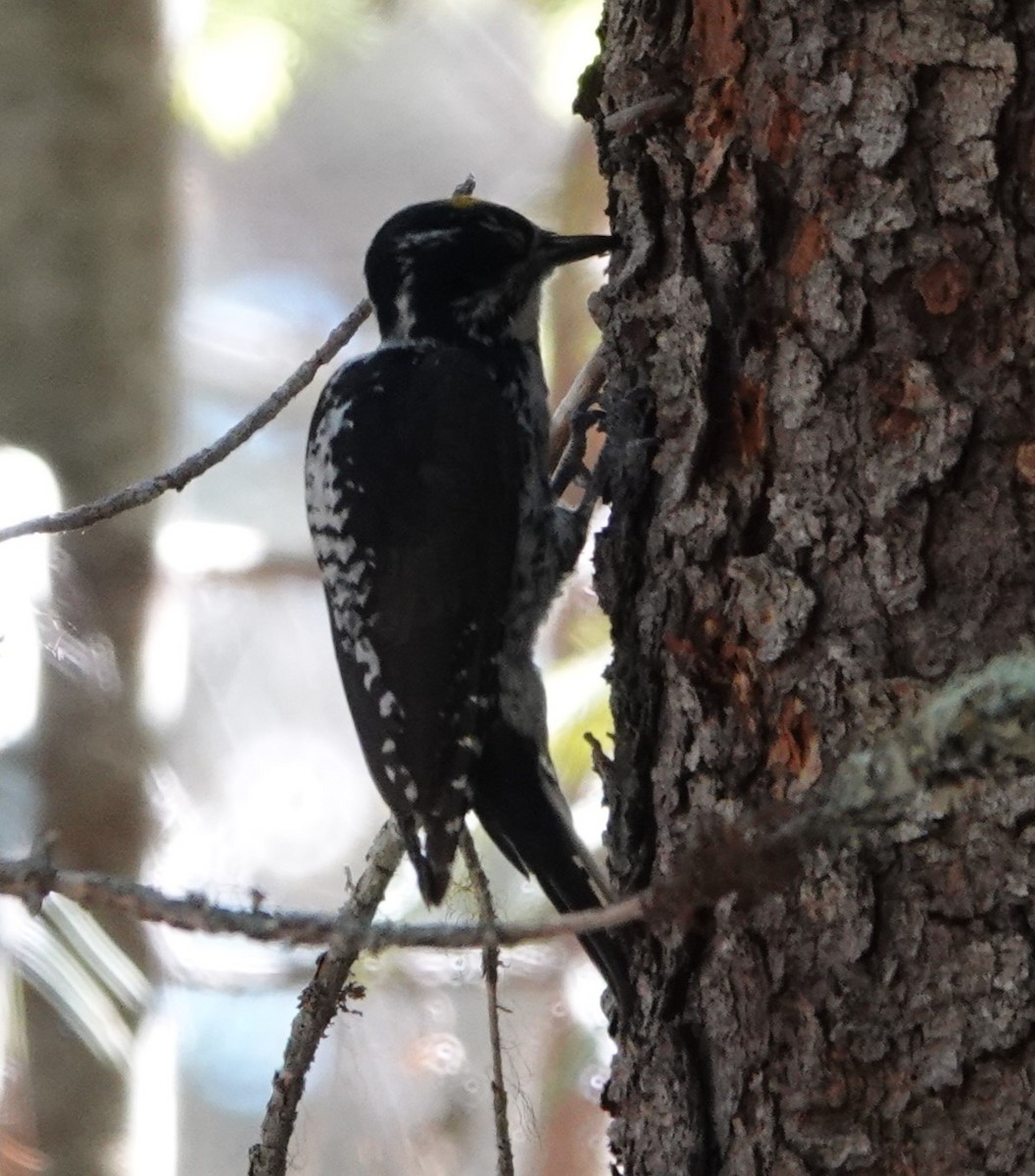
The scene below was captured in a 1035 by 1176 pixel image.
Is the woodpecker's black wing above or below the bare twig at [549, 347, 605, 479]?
below

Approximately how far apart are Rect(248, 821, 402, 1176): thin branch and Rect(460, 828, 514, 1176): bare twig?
12 centimetres

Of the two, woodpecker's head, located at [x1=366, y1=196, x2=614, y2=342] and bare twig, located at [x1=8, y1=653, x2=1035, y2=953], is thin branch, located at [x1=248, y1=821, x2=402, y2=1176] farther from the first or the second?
woodpecker's head, located at [x1=366, y1=196, x2=614, y2=342]

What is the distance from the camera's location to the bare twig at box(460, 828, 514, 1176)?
1.52 m

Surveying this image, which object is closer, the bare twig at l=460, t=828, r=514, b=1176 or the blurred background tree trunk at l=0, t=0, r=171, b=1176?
the bare twig at l=460, t=828, r=514, b=1176

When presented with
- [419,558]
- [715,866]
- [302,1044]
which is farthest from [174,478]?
[715,866]

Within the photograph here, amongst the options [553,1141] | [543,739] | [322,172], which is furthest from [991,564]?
[322,172]

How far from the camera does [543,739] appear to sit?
2.15 m

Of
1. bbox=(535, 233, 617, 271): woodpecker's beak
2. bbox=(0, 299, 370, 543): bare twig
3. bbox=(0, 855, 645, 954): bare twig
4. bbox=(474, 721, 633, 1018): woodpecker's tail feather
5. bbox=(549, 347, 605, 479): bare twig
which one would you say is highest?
bbox=(535, 233, 617, 271): woodpecker's beak

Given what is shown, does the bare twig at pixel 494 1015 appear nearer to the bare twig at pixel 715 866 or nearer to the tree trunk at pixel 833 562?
the tree trunk at pixel 833 562

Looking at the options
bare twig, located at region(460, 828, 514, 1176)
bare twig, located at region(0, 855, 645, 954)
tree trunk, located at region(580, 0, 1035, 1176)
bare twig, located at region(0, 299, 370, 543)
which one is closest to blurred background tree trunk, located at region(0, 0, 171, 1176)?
bare twig, located at region(0, 299, 370, 543)

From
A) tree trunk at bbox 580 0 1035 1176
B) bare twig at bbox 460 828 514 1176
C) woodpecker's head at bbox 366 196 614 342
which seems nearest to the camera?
tree trunk at bbox 580 0 1035 1176

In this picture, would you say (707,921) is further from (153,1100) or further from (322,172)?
(322,172)

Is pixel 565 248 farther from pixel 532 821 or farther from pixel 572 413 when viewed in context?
pixel 532 821

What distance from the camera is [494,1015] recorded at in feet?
5.34
